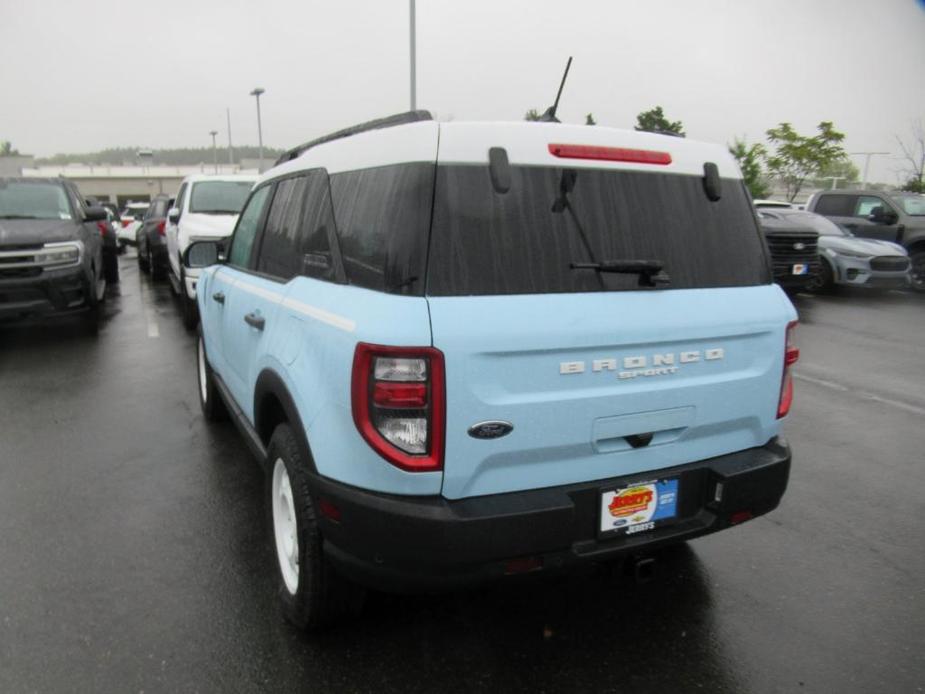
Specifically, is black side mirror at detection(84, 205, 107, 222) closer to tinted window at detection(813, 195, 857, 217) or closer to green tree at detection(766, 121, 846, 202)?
tinted window at detection(813, 195, 857, 217)

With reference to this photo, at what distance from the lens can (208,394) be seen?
5129mm

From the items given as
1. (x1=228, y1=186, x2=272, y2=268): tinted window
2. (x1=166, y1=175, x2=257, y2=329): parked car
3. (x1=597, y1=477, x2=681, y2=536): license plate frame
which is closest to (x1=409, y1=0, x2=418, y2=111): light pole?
(x1=166, y1=175, x2=257, y2=329): parked car

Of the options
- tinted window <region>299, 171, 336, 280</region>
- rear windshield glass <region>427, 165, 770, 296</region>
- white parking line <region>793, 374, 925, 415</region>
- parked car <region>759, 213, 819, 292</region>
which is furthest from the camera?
parked car <region>759, 213, 819, 292</region>

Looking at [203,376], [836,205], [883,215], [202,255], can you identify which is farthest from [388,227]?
[836,205]

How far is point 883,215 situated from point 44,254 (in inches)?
566

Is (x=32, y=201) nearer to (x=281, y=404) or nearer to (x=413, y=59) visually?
(x=281, y=404)

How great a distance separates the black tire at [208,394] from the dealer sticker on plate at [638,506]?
11.1 ft

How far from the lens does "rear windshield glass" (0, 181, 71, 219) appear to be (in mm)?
8547

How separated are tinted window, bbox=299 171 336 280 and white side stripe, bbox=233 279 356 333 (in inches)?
5.5

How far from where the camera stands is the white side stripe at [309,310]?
217 centimetres

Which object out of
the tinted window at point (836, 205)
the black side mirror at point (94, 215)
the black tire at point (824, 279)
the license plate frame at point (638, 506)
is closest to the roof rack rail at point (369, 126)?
the license plate frame at point (638, 506)

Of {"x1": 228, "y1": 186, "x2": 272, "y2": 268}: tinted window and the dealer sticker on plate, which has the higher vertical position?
{"x1": 228, "y1": 186, "x2": 272, "y2": 268}: tinted window

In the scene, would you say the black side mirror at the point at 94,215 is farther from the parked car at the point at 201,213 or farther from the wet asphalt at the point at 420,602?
the wet asphalt at the point at 420,602

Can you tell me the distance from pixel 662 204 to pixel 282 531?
6.71 ft
